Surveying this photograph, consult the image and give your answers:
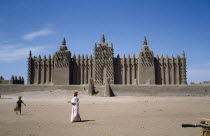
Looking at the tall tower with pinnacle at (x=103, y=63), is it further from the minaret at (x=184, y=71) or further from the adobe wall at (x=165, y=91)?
the minaret at (x=184, y=71)

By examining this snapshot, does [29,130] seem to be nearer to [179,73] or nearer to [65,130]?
[65,130]

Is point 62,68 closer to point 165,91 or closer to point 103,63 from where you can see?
point 103,63

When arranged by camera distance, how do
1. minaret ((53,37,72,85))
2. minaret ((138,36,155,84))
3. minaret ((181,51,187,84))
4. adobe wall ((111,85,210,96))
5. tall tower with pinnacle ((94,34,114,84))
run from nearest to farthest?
adobe wall ((111,85,210,96))
minaret ((138,36,155,84))
tall tower with pinnacle ((94,34,114,84))
minaret ((53,37,72,85))
minaret ((181,51,187,84))

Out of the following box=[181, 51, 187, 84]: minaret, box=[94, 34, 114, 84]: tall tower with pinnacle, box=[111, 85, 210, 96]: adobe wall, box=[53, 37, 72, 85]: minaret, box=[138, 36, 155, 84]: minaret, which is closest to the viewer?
box=[111, 85, 210, 96]: adobe wall

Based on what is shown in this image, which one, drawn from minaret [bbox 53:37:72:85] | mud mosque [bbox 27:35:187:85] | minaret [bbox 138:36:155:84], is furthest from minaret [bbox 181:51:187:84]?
minaret [bbox 53:37:72:85]

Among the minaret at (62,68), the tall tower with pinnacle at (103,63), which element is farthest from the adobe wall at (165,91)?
the minaret at (62,68)

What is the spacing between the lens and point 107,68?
48719 millimetres

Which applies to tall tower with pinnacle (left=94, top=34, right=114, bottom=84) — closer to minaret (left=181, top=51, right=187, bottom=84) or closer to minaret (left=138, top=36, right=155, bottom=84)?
minaret (left=138, top=36, right=155, bottom=84)

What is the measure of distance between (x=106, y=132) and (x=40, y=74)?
45.5m

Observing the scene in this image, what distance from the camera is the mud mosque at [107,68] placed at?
160ft

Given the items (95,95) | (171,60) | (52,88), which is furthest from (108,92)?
(171,60)

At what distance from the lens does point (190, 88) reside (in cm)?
3550

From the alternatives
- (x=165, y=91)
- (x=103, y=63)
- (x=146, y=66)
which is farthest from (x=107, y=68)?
(x=165, y=91)

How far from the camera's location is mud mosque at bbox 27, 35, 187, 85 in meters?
48.7
